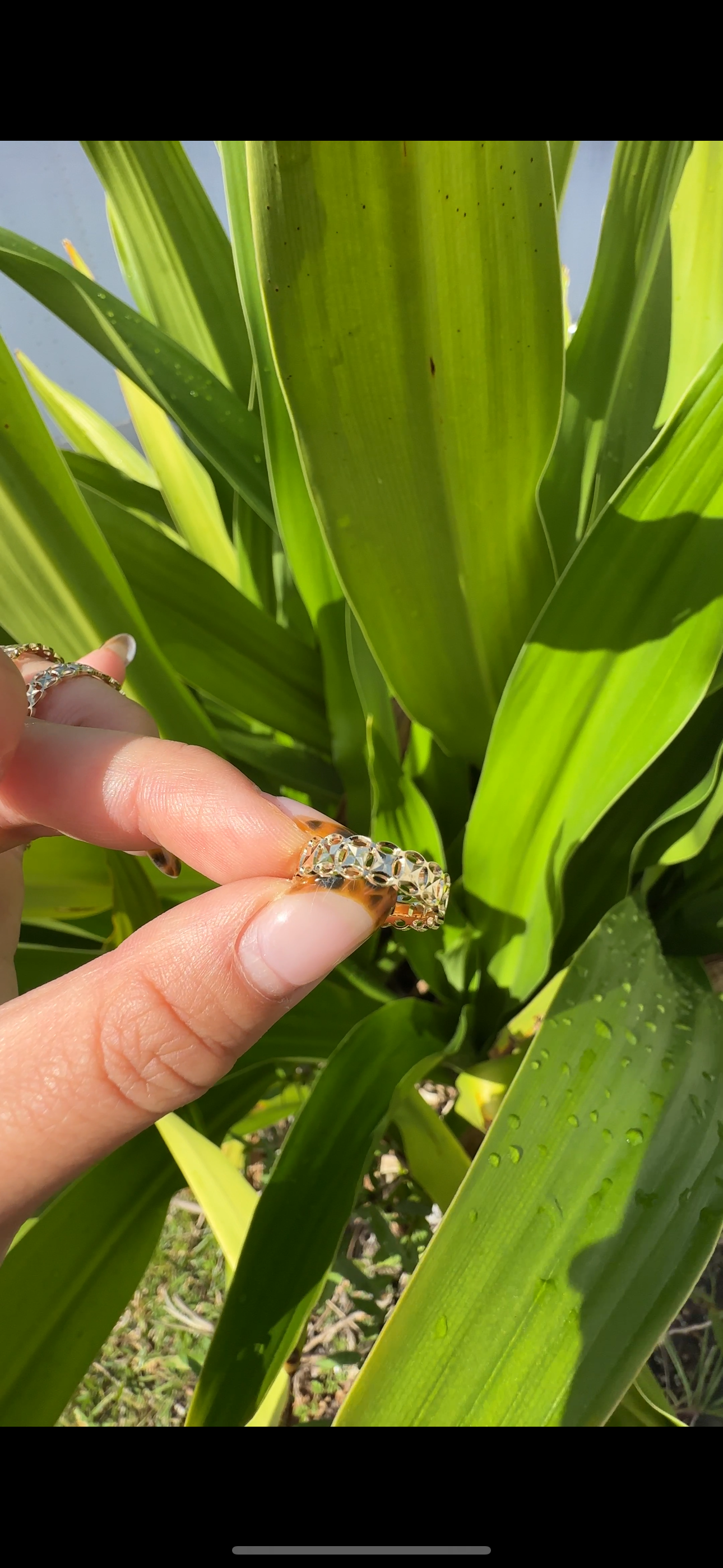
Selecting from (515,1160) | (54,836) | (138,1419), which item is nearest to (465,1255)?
(515,1160)

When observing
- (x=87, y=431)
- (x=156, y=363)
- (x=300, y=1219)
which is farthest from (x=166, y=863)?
(x=87, y=431)

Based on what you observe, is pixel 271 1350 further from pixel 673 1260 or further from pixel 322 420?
pixel 322 420

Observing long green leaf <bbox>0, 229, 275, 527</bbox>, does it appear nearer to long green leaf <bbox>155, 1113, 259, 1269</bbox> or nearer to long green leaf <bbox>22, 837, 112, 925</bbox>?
long green leaf <bbox>22, 837, 112, 925</bbox>

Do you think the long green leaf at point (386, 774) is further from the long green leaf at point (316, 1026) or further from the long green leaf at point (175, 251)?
the long green leaf at point (175, 251)

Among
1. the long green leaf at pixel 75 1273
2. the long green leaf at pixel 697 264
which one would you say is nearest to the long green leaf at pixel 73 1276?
the long green leaf at pixel 75 1273

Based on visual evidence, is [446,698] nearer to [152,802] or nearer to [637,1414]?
[152,802]
